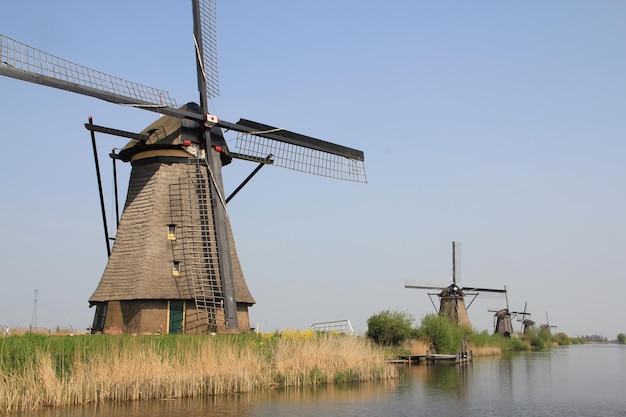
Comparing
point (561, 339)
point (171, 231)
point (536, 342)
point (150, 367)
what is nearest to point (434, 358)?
point (171, 231)

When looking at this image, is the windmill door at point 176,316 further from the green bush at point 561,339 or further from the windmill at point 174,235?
the green bush at point 561,339

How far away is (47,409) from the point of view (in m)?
11.6

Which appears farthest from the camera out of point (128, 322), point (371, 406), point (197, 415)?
point (128, 322)

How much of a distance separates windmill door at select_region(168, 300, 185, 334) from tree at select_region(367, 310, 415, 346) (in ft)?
42.9

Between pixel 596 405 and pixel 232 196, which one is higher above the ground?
pixel 232 196

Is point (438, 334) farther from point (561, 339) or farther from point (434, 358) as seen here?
point (561, 339)

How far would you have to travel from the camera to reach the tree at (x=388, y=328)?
28.6m

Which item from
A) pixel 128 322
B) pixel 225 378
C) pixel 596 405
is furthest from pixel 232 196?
pixel 596 405

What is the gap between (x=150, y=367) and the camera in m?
13.3

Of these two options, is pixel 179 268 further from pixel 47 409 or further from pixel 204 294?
pixel 47 409

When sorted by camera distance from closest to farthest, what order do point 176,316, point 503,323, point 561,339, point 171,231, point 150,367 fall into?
point 150,367
point 176,316
point 171,231
point 503,323
point 561,339

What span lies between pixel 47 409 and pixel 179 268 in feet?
22.7

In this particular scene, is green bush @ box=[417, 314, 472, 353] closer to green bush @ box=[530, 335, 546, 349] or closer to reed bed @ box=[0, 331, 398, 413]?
reed bed @ box=[0, 331, 398, 413]

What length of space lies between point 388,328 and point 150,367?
1693cm
